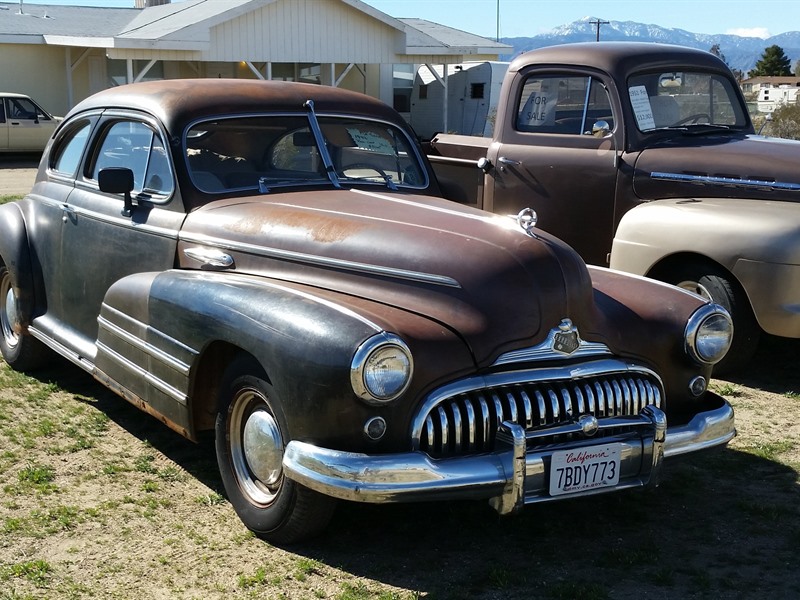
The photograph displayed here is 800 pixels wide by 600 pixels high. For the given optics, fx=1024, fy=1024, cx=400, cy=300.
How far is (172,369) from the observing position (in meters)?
4.33

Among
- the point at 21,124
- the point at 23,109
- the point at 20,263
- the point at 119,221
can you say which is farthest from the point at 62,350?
the point at 23,109

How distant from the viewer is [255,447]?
400 centimetres

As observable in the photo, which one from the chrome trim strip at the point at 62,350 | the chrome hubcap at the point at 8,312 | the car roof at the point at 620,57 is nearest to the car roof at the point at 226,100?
the chrome trim strip at the point at 62,350

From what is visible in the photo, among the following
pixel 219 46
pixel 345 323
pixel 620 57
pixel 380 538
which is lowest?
pixel 380 538

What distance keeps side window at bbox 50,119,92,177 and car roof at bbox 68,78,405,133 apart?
0.84ft

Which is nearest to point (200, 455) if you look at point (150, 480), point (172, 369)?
point (150, 480)

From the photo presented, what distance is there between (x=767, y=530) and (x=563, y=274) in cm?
140

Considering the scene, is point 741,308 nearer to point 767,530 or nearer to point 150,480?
point 767,530

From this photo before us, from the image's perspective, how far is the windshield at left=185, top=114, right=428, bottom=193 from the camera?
192 inches

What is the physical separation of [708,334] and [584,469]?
94 centimetres

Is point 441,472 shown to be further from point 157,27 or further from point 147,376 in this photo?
point 157,27

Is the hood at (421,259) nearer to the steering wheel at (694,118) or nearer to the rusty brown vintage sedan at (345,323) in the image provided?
the rusty brown vintage sedan at (345,323)

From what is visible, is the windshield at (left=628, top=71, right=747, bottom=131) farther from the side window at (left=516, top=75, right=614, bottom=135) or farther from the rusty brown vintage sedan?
the rusty brown vintage sedan

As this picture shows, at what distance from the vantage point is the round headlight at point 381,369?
11.3 feet
